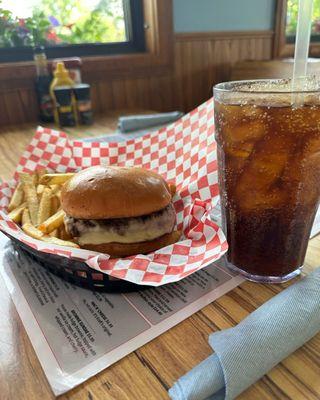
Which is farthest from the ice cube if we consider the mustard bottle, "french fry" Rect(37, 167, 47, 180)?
the mustard bottle

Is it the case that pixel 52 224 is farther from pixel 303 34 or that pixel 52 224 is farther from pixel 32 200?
pixel 303 34

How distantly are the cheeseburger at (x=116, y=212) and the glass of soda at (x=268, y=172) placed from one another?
0.15 m

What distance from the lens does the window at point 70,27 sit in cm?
237

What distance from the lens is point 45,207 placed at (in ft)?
2.84

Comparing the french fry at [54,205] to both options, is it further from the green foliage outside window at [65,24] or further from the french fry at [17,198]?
the green foliage outside window at [65,24]

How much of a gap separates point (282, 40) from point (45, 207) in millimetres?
3788

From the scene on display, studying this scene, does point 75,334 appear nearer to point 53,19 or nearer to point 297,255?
point 297,255

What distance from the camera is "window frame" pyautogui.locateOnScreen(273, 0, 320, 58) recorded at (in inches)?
137

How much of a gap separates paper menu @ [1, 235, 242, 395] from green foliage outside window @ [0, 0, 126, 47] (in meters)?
2.27

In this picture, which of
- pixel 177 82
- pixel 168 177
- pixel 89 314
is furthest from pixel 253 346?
pixel 177 82

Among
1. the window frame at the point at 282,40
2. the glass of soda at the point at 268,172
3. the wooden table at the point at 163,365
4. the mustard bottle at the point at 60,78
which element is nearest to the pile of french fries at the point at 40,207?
the wooden table at the point at 163,365

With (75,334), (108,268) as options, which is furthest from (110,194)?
(75,334)

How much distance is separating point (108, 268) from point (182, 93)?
2.89 m

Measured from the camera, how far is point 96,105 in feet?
8.95
